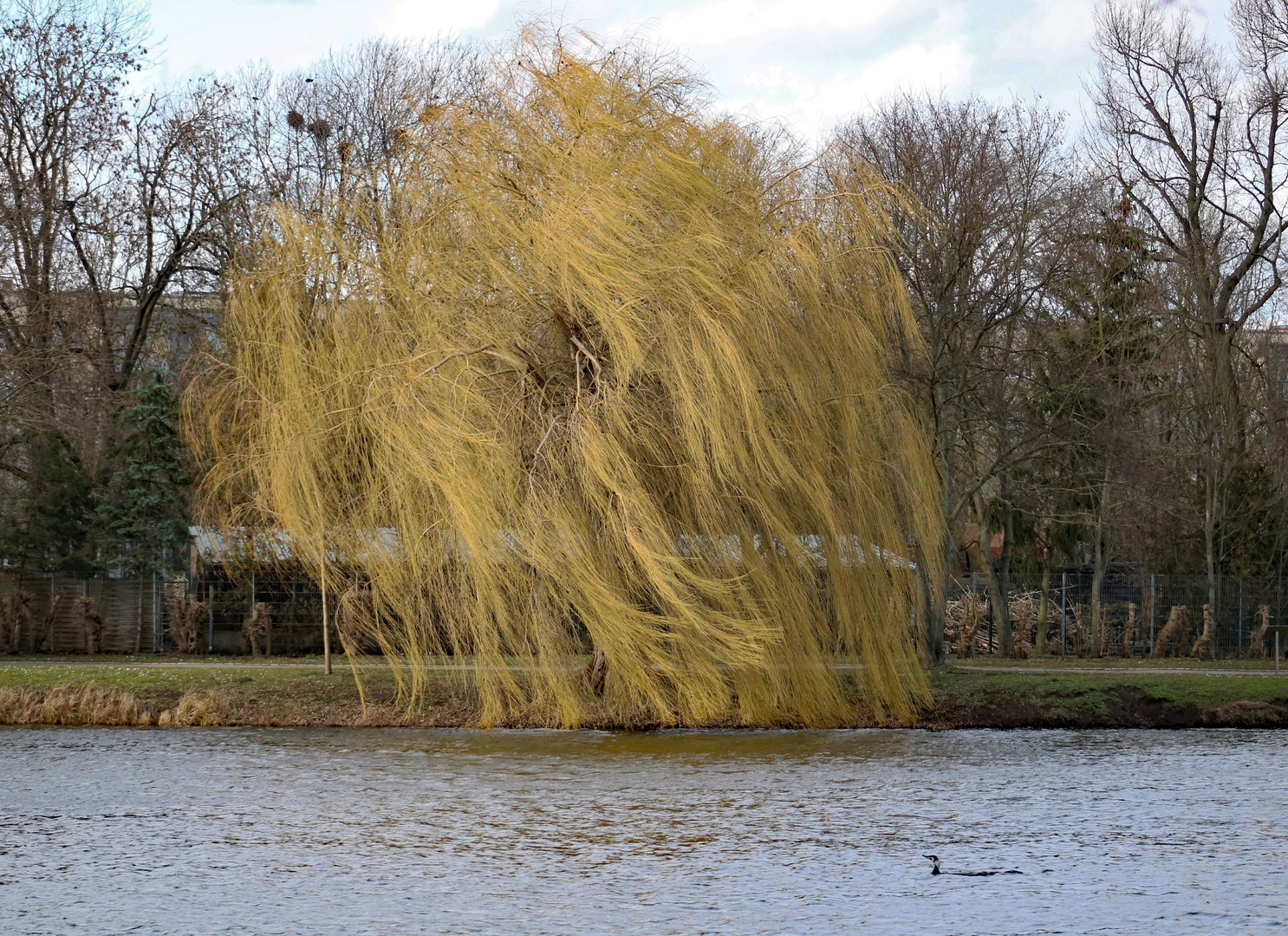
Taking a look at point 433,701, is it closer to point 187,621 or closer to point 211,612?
point 211,612

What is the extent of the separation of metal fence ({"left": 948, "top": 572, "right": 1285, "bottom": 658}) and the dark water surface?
12.0 meters

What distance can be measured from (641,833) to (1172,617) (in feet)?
68.4

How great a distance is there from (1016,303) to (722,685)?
37.2 ft

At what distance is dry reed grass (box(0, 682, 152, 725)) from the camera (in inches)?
829

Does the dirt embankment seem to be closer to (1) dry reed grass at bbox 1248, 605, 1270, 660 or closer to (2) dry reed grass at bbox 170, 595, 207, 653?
(2) dry reed grass at bbox 170, 595, 207, 653

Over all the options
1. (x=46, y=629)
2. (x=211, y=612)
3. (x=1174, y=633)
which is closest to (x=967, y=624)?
(x=1174, y=633)

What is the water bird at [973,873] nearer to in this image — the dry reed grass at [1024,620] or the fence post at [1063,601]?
the dry reed grass at [1024,620]

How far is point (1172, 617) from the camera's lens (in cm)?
3086

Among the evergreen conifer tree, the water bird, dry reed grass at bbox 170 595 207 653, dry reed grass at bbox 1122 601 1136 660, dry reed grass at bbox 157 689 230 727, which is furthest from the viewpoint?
dry reed grass at bbox 1122 601 1136 660

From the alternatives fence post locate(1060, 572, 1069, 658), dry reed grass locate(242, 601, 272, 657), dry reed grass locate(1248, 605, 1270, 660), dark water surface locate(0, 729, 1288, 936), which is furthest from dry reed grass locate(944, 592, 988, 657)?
dry reed grass locate(242, 601, 272, 657)

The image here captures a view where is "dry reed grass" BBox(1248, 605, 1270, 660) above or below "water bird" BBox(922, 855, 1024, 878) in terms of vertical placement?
above

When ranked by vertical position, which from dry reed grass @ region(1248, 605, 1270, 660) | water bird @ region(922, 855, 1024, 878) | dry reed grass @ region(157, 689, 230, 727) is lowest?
water bird @ region(922, 855, 1024, 878)

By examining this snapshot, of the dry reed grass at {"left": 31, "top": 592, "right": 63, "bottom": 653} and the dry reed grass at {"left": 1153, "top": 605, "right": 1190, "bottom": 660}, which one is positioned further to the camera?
the dry reed grass at {"left": 1153, "top": 605, "right": 1190, "bottom": 660}

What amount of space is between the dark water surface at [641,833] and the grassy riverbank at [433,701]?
1.23 metres
